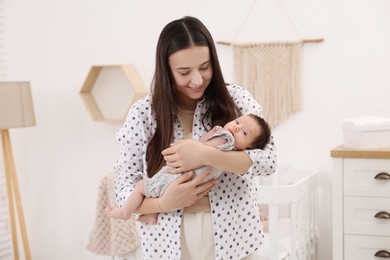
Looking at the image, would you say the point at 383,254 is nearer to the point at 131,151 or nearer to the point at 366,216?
the point at 366,216

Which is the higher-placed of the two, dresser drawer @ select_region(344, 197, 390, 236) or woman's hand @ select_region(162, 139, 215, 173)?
woman's hand @ select_region(162, 139, 215, 173)

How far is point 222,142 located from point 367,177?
121cm

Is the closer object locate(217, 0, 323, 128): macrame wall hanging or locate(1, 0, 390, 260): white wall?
locate(1, 0, 390, 260): white wall

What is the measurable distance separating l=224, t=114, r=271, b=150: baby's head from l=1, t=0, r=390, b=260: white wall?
1.56 meters

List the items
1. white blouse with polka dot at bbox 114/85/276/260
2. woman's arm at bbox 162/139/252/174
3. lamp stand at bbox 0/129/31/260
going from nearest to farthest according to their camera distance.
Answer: woman's arm at bbox 162/139/252/174 < white blouse with polka dot at bbox 114/85/276/260 < lamp stand at bbox 0/129/31/260

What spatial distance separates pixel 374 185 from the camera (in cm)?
232

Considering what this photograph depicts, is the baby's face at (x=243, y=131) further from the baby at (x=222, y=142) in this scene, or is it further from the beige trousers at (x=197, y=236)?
the beige trousers at (x=197, y=236)

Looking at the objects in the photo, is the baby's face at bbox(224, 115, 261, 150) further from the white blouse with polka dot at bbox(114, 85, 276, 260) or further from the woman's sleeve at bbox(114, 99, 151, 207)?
the woman's sleeve at bbox(114, 99, 151, 207)

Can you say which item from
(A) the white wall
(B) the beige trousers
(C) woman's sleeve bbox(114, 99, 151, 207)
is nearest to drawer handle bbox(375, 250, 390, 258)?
(A) the white wall

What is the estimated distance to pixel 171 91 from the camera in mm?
1434

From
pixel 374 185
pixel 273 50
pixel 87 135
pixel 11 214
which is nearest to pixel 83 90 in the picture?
pixel 87 135

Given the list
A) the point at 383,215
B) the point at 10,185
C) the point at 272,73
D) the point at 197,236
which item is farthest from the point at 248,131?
the point at 10,185

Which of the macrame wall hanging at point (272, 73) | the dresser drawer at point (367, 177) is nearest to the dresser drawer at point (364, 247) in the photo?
the dresser drawer at point (367, 177)

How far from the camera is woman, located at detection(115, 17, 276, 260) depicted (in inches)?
52.5
